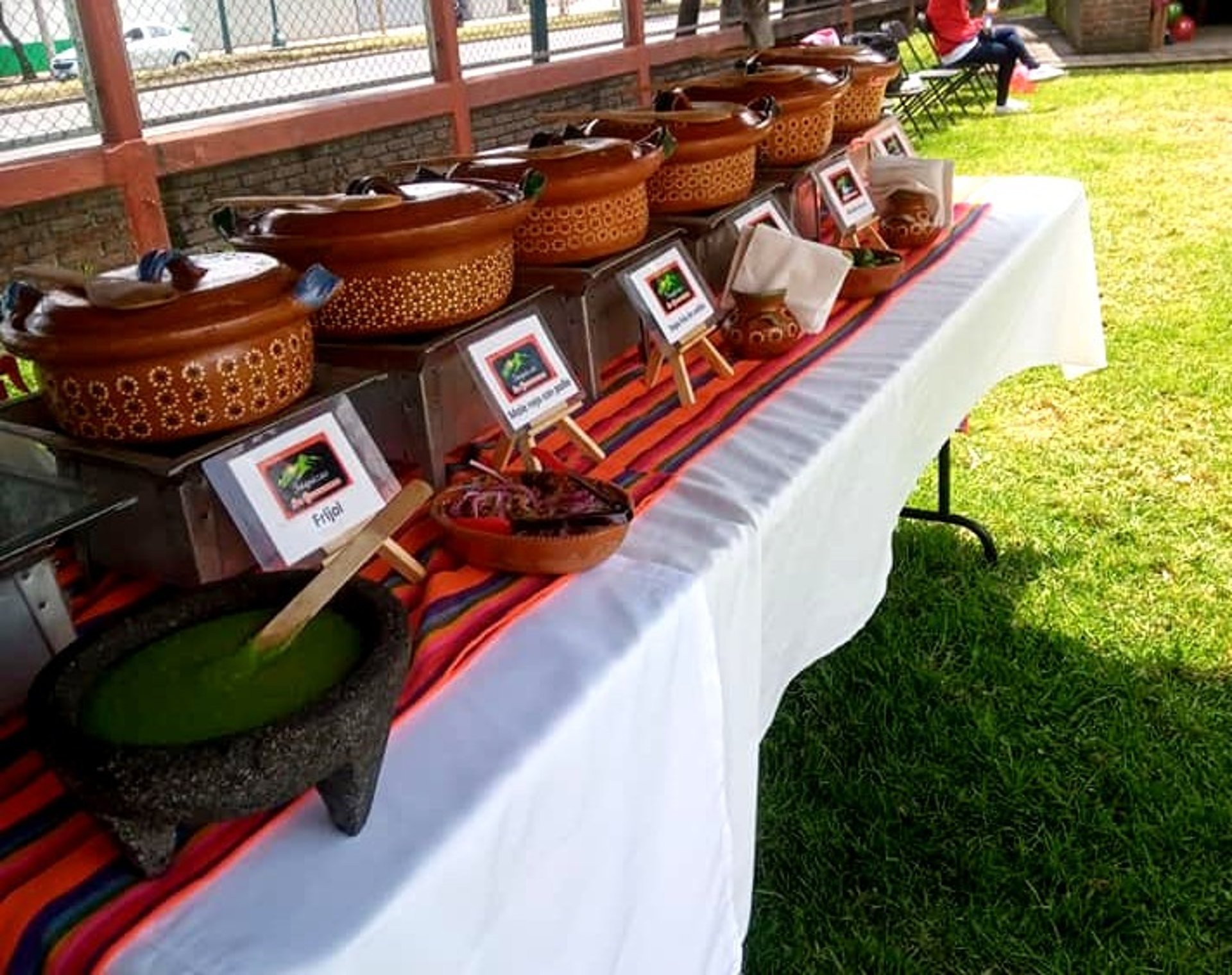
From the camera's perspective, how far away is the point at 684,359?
1384 mm

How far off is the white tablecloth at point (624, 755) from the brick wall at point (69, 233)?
104 inches

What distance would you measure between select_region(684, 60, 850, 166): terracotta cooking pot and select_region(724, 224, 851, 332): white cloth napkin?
0.24 metres

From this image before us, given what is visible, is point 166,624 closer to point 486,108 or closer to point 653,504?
point 653,504

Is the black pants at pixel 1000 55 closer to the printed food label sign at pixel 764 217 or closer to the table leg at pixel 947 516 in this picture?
the table leg at pixel 947 516

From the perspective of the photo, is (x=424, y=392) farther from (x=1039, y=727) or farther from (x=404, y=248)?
(x=1039, y=727)

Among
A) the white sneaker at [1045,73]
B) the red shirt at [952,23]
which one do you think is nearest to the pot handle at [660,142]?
the red shirt at [952,23]

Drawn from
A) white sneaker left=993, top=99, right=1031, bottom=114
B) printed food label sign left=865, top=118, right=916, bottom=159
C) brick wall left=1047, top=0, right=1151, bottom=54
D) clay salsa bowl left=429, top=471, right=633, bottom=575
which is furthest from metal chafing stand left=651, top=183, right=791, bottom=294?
brick wall left=1047, top=0, right=1151, bottom=54

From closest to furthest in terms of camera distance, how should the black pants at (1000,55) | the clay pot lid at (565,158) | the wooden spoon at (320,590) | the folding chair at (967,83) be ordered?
the wooden spoon at (320,590)
the clay pot lid at (565,158)
the black pants at (1000,55)
the folding chair at (967,83)

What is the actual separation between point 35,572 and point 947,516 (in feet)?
6.10

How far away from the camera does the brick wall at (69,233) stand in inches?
124

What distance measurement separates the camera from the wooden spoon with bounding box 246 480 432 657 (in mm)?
675

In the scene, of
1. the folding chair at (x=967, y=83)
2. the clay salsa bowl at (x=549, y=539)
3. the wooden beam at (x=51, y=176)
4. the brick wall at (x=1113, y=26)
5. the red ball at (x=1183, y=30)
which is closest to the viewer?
the clay salsa bowl at (x=549, y=539)

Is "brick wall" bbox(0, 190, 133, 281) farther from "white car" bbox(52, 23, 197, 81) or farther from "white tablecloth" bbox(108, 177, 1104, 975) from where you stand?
"white tablecloth" bbox(108, 177, 1104, 975)

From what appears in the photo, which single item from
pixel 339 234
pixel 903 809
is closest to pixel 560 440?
pixel 339 234
